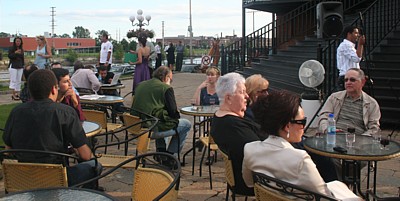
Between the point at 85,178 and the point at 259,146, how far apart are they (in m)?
1.46

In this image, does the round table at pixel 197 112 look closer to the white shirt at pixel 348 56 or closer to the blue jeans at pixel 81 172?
the blue jeans at pixel 81 172

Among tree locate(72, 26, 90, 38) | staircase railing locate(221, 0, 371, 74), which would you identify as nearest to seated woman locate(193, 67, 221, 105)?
staircase railing locate(221, 0, 371, 74)

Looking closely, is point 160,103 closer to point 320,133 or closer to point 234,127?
point 320,133

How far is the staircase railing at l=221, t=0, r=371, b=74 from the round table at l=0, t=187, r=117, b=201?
455 inches

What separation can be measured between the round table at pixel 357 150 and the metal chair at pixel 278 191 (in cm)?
96

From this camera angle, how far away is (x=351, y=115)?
432 cm

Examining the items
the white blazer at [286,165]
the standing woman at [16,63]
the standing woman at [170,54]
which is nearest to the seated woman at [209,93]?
the white blazer at [286,165]

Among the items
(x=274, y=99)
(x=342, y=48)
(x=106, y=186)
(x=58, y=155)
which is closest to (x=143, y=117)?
(x=106, y=186)

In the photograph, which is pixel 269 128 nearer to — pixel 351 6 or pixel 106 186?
pixel 106 186

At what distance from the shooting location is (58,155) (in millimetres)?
2826

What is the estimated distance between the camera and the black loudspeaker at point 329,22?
772 cm

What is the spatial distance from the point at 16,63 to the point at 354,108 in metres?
9.14

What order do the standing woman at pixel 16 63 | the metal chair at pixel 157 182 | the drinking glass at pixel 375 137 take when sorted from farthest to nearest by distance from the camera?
the standing woman at pixel 16 63 → the drinking glass at pixel 375 137 → the metal chair at pixel 157 182

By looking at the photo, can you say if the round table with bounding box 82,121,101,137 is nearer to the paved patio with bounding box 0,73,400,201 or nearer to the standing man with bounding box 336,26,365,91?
the paved patio with bounding box 0,73,400,201
